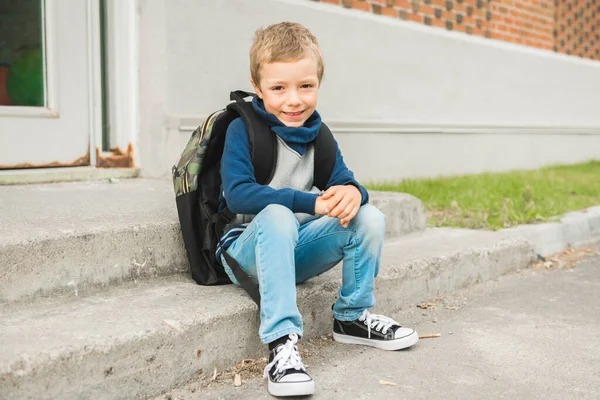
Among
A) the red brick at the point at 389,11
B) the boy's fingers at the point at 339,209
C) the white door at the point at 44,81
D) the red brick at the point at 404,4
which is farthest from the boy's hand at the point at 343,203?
the red brick at the point at 404,4

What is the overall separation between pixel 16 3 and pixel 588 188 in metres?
4.69

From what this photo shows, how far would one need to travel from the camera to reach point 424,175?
5.81m

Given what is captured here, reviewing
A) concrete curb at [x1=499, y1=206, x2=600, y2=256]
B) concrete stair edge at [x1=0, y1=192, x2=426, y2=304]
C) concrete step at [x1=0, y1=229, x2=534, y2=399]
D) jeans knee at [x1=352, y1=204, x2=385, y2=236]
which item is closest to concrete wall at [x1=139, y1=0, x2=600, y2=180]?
concrete stair edge at [x1=0, y1=192, x2=426, y2=304]

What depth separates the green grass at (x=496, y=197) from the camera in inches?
165

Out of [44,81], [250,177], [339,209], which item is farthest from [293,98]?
[44,81]

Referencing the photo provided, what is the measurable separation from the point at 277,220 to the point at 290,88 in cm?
49

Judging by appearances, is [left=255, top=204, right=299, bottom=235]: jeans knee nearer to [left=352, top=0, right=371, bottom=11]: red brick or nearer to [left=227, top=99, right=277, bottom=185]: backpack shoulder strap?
[left=227, top=99, right=277, bottom=185]: backpack shoulder strap

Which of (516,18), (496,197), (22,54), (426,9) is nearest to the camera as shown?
(22,54)

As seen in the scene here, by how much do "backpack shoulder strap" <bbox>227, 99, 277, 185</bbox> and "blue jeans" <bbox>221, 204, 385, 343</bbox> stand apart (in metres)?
0.19

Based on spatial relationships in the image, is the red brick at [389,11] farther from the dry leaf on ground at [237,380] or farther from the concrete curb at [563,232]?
the dry leaf on ground at [237,380]

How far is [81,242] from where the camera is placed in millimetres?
2268

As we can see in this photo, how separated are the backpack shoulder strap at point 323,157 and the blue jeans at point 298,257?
165 mm

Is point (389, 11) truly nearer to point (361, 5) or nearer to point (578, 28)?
point (361, 5)

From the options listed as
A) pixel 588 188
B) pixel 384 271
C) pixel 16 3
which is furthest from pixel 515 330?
pixel 588 188
